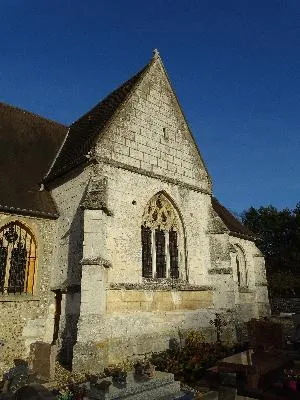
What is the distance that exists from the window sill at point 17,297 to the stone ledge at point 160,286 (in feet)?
9.06

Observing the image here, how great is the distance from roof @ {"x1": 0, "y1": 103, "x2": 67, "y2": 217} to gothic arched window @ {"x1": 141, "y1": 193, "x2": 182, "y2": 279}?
3601 mm

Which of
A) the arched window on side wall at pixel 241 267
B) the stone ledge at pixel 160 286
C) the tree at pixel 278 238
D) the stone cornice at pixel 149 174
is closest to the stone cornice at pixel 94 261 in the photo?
the stone ledge at pixel 160 286

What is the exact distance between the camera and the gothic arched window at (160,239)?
39.3ft

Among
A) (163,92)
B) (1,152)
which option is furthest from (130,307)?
(163,92)

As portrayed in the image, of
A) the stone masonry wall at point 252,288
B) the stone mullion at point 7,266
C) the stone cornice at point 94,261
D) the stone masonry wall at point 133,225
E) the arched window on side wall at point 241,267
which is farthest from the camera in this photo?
the arched window on side wall at point 241,267

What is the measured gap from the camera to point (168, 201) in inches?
520

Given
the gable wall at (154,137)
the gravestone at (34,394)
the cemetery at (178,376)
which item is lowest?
the cemetery at (178,376)

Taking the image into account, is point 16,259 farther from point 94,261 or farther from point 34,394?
point 34,394

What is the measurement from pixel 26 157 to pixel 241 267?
1322 cm

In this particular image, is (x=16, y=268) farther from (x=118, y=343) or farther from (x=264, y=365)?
(x=264, y=365)

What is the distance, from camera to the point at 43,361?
8.59 m

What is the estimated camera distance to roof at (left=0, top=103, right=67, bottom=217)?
1141cm

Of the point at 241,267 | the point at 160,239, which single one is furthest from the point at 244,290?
the point at 160,239

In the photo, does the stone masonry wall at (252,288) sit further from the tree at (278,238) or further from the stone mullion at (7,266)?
the tree at (278,238)
